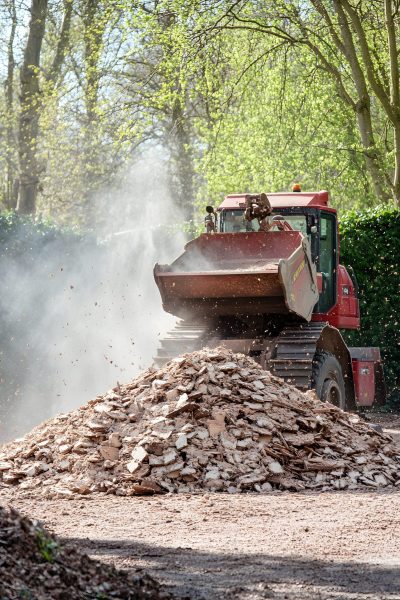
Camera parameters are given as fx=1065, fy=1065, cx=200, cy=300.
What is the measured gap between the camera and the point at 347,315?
1377cm

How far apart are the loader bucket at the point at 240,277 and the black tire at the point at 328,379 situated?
0.51m

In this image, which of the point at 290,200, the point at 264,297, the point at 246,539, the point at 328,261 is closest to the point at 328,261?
the point at 328,261

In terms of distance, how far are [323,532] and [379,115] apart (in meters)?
24.2

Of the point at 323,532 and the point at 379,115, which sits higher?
the point at 379,115

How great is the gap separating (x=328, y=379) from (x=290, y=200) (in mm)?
2396

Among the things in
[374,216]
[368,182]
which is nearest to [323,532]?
[374,216]

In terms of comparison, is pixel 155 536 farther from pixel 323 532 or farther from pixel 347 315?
pixel 347 315

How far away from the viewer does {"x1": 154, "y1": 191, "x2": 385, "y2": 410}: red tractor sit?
11030mm

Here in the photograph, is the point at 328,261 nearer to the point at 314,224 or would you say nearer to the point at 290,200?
the point at 314,224

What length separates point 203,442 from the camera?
8742 millimetres

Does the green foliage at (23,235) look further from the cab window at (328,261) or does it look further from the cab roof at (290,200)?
the cab window at (328,261)

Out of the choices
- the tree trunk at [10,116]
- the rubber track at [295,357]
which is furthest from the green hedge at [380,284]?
the tree trunk at [10,116]

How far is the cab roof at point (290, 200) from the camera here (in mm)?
12742

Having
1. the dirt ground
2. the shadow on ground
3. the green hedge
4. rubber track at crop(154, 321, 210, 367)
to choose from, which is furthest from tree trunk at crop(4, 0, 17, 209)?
the shadow on ground
